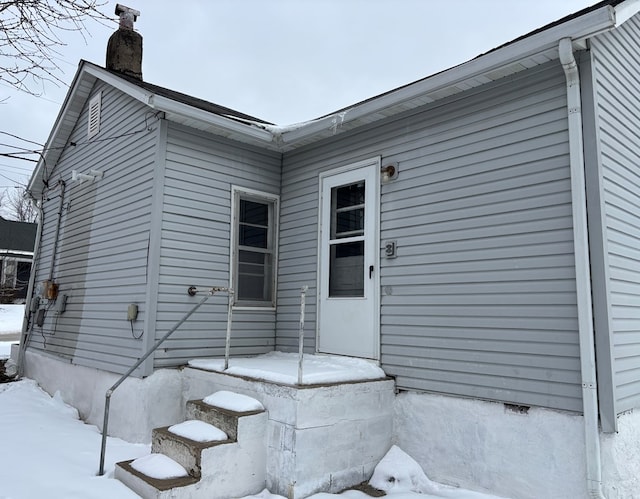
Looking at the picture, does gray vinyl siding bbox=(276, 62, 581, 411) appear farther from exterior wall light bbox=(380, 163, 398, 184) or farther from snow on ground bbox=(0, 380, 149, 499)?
snow on ground bbox=(0, 380, 149, 499)

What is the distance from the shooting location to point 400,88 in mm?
4801

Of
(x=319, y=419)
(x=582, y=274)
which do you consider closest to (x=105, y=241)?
(x=319, y=419)

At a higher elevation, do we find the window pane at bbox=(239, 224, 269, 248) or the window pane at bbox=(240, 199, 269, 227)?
the window pane at bbox=(240, 199, 269, 227)

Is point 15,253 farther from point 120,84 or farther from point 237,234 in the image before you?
point 237,234

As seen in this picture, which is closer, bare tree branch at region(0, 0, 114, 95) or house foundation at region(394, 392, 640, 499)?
bare tree branch at region(0, 0, 114, 95)

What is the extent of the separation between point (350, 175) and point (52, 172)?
253 inches

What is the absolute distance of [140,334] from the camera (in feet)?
17.1

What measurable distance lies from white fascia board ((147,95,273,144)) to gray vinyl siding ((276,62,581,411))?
4.44 ft

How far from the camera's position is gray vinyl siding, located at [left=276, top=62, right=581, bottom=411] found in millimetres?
3721

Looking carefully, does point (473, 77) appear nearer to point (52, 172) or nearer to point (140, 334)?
point (140, 334)

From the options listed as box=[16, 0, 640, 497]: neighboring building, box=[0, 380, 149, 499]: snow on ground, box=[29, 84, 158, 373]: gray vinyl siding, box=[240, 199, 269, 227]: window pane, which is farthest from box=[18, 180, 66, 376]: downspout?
box=[240, 199, 269, 227]: window pane

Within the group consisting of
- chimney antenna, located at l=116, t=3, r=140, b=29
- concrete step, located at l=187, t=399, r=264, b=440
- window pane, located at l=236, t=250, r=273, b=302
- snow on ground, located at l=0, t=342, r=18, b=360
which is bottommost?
snow on ground, located at l=0, t=342, r=18, b=360

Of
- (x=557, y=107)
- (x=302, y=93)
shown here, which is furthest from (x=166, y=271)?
(x=302, y=93)

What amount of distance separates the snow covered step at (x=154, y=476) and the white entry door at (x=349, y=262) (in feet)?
7.00
